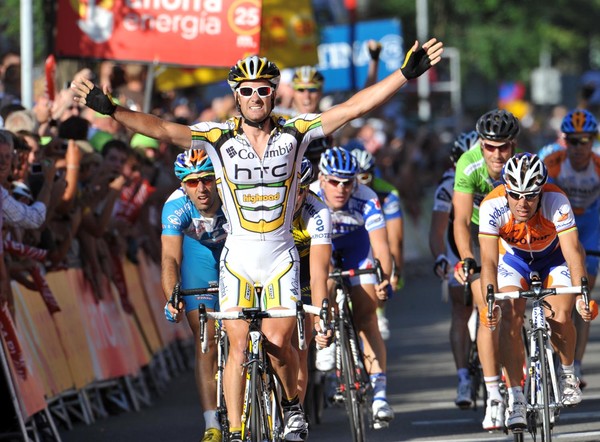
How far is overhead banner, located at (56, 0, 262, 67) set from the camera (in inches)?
615

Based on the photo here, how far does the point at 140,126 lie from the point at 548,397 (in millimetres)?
2912

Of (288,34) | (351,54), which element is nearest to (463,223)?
(288,34)

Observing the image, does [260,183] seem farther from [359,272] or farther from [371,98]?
[359,272]

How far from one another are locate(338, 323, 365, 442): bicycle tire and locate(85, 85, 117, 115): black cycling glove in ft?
9.81

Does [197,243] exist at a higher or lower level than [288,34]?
lower

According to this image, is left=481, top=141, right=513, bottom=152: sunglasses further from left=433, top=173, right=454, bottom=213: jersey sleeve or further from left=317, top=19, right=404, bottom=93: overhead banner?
left=317, top=19, right=404, bottom=93: overhead banner

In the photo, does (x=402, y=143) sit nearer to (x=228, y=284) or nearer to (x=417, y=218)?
(x=417, y=218)

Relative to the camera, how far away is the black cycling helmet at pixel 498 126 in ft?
36.3

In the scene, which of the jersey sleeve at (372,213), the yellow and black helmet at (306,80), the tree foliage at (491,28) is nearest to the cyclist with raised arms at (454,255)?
the jersey sleeve at (372,213)

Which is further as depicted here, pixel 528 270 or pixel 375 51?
pixel 375 51

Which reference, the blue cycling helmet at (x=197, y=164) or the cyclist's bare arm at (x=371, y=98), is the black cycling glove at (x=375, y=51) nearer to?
the blue cycling helmet at (x=197, y=164)

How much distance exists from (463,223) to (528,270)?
0.70 metres

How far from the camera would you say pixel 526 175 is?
391 inches

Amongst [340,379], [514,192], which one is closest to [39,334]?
[340,379]
